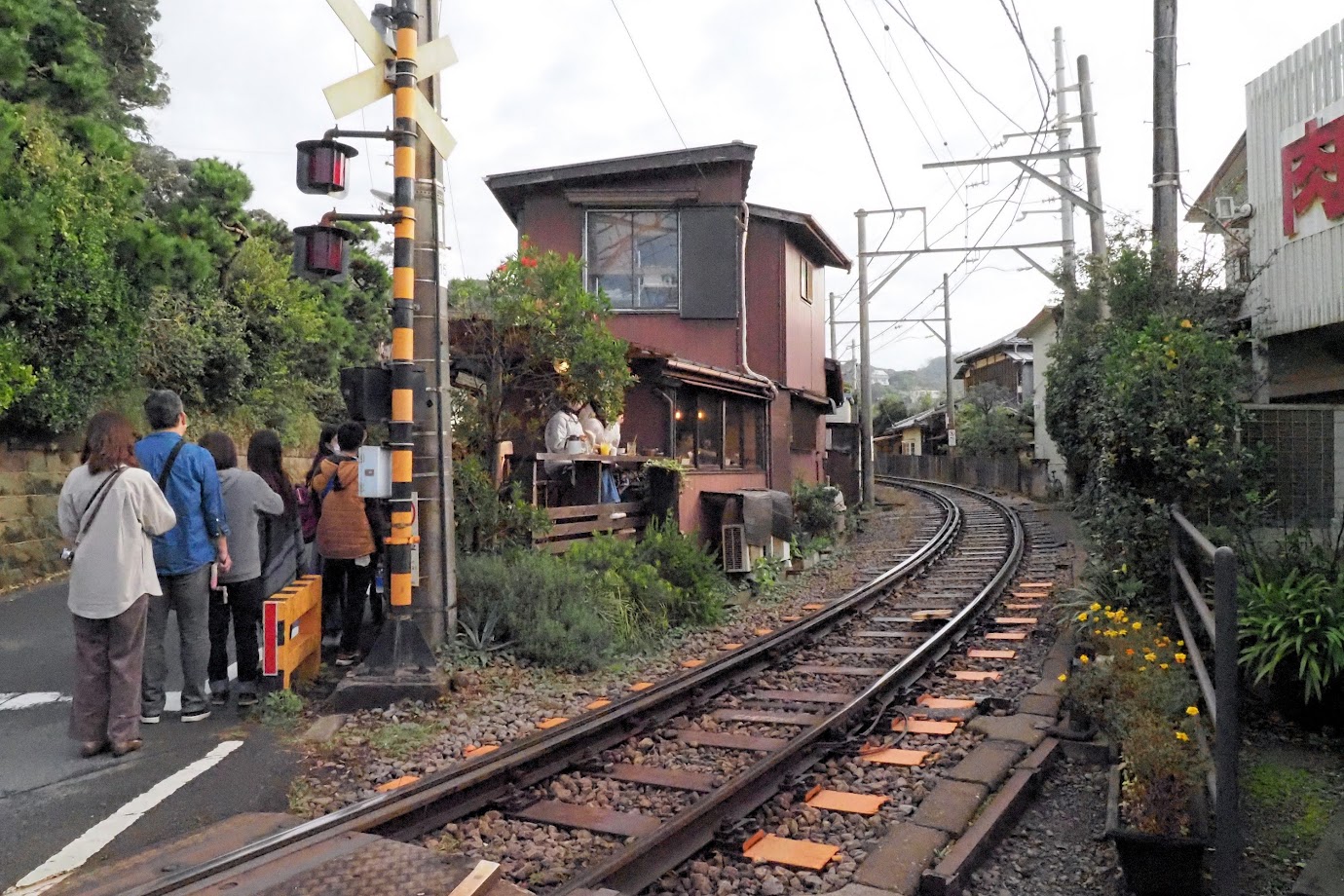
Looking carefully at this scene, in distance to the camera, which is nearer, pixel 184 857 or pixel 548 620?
pixel 184 857

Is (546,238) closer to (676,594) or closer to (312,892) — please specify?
(676,594)

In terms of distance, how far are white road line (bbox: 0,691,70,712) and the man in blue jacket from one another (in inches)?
40.2

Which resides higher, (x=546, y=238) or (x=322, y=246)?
(x=546, y=238)

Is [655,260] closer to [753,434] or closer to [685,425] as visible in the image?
[753,434]

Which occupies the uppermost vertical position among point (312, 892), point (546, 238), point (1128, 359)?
point (546, 238)

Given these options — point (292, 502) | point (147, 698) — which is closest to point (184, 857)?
point (147, 698)

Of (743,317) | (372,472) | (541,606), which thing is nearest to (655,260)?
(743,317)

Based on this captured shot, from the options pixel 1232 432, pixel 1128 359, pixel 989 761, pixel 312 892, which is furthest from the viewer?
pixel 1128 359

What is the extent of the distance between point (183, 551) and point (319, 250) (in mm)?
2187

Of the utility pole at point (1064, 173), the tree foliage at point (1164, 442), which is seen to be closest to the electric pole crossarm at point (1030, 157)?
the utility pole at point (1064, 173)

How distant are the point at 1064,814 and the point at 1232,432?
4.49 metres

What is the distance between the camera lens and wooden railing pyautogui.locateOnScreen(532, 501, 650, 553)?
31.1 feet

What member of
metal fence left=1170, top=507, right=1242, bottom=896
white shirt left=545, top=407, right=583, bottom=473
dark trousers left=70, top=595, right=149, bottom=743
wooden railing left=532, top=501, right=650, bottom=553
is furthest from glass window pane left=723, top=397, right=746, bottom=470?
metal fence left=1170, top=507, right=1242, bottom=896

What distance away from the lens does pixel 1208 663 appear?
17.3 ft
